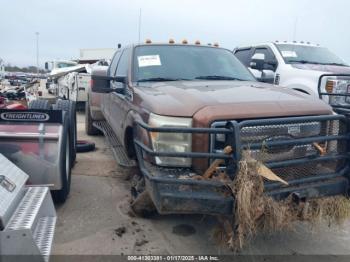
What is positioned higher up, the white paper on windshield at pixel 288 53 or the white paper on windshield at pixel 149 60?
the white paper on windshield at pixel 288 53

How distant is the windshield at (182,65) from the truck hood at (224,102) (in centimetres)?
54

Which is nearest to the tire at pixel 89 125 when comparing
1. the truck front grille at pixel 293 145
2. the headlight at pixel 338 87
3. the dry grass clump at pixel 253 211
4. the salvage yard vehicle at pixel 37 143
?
the salvage yard vehicle at pixel 37 143

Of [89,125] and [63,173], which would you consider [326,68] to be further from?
[63,173]

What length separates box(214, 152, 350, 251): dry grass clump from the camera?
108 inches

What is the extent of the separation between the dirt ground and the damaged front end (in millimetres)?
656

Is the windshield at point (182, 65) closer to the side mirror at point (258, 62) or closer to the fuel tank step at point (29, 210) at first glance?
the fuel tank step at point (29, 210)

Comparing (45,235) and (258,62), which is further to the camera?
(258,62)

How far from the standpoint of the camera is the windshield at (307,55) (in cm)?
798

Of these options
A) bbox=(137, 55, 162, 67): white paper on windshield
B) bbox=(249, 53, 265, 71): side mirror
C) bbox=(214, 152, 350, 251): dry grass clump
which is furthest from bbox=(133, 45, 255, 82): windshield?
bbox=(249, 53, 265, 71): side mirror

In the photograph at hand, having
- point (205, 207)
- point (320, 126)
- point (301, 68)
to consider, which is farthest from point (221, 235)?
point (301, 68)

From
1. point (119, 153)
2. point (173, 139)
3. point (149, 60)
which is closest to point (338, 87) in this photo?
point (149, 60)

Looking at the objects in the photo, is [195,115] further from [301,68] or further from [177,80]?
[301,68]

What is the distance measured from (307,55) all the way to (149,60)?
4.73 meters

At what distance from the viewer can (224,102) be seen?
321 centimetres
